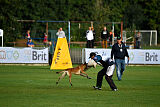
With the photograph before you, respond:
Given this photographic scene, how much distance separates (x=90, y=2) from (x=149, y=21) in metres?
10.6

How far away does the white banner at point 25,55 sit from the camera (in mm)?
31297

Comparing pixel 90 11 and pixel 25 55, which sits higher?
pixel 90 11

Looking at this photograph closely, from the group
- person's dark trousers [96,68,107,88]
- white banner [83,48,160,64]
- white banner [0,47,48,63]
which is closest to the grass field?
person's dark trousers [96,68,107,88]

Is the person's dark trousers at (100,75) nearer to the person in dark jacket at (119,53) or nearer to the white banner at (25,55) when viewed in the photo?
the person in dark jacket at (119,53)

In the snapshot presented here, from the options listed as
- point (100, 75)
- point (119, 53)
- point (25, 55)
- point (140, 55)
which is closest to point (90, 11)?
point (140, 55)

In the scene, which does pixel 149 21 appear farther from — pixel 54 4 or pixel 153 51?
pixel 153 51

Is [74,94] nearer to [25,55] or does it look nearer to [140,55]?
[25,55]

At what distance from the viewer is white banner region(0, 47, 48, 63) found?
3130 cm

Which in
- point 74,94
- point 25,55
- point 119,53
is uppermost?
point 119,53

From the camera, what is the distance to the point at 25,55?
31.4m

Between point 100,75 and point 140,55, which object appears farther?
point 140,55

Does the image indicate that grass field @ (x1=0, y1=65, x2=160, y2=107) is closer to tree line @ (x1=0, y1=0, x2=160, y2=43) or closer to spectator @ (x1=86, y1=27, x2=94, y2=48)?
spectator @ (x1=86, y1=27, x2=94, y2=48)

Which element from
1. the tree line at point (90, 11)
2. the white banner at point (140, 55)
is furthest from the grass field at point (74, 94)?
the tree line at point (90, 11)

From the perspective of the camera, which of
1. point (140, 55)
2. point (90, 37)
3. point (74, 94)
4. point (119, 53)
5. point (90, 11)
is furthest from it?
point (90, 11)
